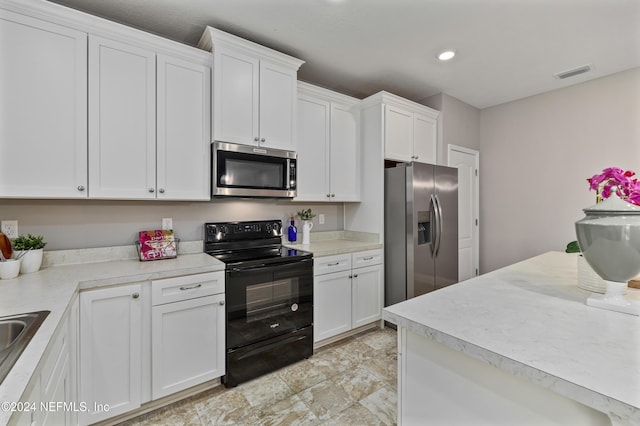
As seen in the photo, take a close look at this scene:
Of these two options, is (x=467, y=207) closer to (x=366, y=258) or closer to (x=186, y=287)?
(x=366, y=258)

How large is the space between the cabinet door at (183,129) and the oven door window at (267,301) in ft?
2.33

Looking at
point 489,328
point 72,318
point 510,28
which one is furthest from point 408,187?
point 72,318

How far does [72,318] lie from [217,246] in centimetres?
110

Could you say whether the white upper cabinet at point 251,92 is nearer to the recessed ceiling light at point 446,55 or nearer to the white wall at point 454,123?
the recessed ceiling light at point 446,55

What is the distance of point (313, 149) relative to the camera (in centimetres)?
283

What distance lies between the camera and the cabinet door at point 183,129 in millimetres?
1996

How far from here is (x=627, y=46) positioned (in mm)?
2521

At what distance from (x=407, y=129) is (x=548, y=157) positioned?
1.85m

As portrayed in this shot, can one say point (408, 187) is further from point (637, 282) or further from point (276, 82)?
point (637, 282)

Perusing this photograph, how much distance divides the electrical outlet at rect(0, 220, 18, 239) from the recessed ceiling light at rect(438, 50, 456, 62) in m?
3.43

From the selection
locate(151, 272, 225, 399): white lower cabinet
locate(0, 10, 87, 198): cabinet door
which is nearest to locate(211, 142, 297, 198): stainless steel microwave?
locate(151, 272, 225, 399): white lower cabinet

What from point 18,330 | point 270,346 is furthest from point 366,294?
point 18,330

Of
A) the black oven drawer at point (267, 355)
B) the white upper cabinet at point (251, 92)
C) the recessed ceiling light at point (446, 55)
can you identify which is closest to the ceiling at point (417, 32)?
the recessed ceiling light at point (446, 55)

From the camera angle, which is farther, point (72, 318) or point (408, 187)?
point (408, 187)
